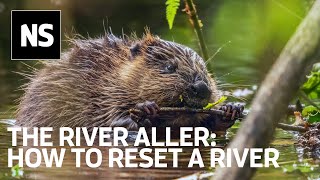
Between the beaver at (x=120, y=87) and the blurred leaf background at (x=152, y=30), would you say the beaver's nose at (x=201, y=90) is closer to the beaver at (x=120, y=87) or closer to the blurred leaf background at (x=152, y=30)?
the beaver at (x=120, y=87)

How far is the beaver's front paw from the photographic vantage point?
3514 millimetres

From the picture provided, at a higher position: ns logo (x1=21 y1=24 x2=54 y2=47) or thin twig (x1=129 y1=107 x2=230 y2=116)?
ns logo (x1=21 y1=24 x2=54 y2=47)

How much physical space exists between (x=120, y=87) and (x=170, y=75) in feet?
1.17

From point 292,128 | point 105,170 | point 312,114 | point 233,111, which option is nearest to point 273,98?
point 105,170

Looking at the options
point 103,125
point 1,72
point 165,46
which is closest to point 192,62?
point 165,46

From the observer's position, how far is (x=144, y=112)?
140 inches

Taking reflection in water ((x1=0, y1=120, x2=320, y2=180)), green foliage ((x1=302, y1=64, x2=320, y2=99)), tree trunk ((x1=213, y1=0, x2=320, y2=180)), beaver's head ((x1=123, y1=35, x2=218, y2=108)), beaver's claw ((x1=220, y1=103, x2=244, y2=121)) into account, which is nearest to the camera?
tree trunk ((x1=213, y1=0, x2=320, y2=180))

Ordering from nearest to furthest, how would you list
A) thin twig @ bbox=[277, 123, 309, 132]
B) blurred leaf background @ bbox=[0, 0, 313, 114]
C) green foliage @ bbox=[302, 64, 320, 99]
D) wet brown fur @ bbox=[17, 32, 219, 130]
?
thin twig @ bbox=[277, 123, 309, 132], green foliage @ bbox=[302, 64, 320, 99], wet brown fur @ bbox=[17, 32, 219, 130], blurred leaf background @ bbox=[0, 0, 313, 114]

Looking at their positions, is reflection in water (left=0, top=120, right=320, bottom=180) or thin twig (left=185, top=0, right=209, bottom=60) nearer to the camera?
reflection in water (left=0, top=120, right=320, bottom=180)

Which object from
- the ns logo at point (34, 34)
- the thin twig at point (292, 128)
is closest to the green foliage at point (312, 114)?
the thin twig at point (292, 128)

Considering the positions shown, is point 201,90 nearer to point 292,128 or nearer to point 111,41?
point 292,128

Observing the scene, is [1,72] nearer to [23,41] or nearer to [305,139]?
[23,41]

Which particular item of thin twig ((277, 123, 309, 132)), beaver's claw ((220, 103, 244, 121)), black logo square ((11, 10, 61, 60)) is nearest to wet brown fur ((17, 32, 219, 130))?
beaver's claw ((220, 103, 244, 121))

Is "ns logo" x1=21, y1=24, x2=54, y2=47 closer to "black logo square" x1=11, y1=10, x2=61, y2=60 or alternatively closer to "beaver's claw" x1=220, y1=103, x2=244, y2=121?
"black logo square" x1=11, y1=10, x2=61, y2=60
